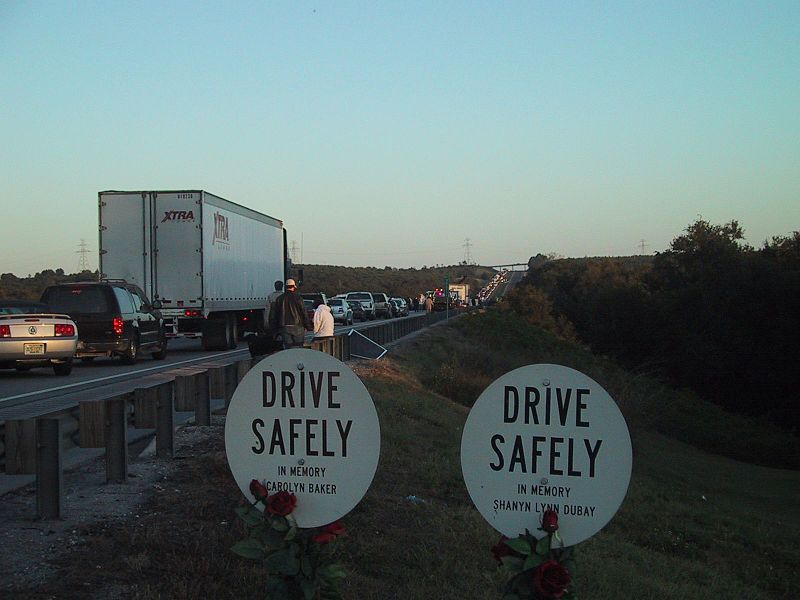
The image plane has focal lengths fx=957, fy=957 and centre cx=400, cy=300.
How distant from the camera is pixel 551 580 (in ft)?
12.9

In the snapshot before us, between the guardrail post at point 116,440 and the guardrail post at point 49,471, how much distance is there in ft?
2.74

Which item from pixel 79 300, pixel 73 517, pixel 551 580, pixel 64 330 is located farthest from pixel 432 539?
pixel 79 300

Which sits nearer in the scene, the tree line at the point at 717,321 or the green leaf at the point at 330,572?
the green leaf at the point at 330,572

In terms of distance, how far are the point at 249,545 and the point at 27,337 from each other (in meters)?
16.0

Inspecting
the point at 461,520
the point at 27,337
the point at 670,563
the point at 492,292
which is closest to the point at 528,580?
the point at 461,520

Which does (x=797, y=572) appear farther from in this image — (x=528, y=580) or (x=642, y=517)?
(x=528, y=580)

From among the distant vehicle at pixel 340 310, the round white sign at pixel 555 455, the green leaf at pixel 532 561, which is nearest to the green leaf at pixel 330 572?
the round white sign at pixel 555 455

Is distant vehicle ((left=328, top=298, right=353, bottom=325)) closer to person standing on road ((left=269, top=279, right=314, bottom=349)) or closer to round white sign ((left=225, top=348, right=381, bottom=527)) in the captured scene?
person standing on road ((left=269, top=279, right=314, bottom=349))

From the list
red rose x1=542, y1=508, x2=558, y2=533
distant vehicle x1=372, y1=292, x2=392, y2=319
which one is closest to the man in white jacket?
red rose x1=542, y1=508, x2=558, y2=533

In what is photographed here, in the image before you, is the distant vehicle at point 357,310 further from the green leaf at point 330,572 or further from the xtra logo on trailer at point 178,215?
the green leaf at point 330,572

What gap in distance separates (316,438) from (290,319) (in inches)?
494

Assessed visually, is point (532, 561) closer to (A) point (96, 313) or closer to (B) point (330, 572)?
(B) point (330, 572)

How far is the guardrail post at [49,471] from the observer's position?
20.6 feet

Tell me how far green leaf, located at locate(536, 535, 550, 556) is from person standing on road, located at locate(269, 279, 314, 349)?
1288cm
